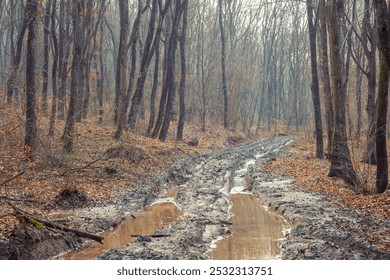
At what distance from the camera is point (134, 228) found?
10734mm

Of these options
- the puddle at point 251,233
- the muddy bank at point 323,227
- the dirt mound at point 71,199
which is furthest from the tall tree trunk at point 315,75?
the dirt mound at point 71,199

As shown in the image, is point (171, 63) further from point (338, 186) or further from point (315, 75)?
point (338, 186)

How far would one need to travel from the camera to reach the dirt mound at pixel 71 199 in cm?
1185

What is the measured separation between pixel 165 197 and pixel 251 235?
557cm

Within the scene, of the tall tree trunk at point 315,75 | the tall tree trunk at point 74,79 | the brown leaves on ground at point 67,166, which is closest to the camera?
the brown leaves on ground at point 67,166

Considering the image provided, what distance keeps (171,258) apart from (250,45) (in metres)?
56.8

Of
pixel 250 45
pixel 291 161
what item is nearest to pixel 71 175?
pixel 291 161

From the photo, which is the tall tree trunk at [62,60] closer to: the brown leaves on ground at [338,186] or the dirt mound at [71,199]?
the dirt mound at [71,199]

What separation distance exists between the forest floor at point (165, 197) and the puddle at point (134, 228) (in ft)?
0.86

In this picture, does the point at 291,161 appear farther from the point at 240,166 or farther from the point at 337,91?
the point at 337,91

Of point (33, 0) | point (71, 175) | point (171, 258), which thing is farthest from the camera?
point (33, 0)

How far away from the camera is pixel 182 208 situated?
13.3m

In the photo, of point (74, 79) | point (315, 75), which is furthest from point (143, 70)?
point (315, 75)

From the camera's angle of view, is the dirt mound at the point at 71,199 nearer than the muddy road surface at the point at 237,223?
No
